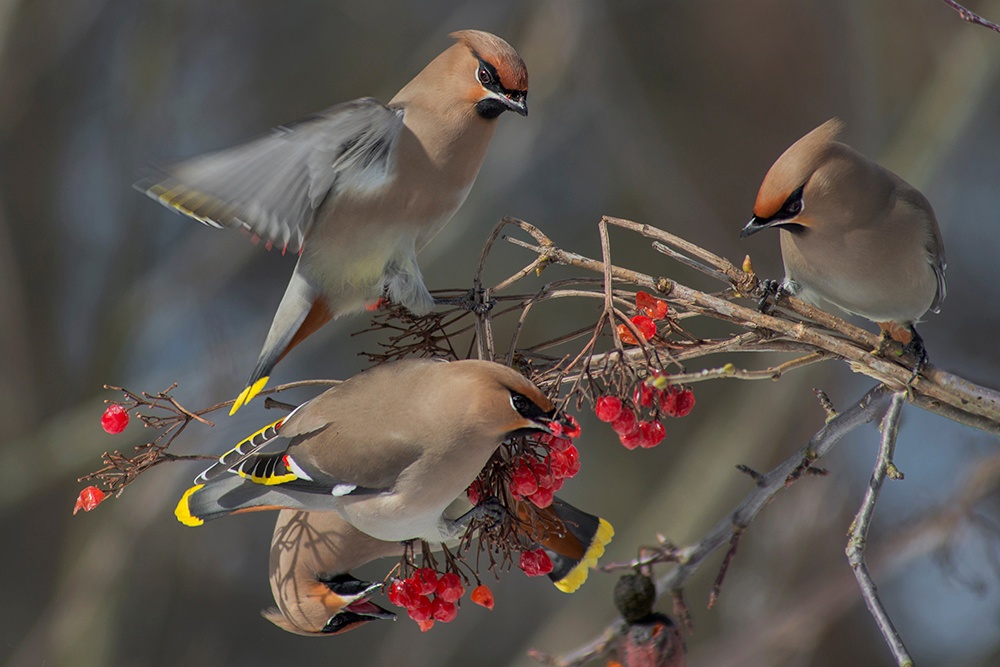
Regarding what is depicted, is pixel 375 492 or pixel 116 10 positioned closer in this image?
pixel 375 492

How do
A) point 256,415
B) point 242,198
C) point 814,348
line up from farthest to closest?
point 256,415
point 242,198
point 814,348

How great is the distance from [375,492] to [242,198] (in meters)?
0.88

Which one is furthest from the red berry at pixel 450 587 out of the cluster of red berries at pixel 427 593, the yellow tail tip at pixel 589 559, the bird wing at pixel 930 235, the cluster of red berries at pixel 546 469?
the bird wing at pixel 930 235

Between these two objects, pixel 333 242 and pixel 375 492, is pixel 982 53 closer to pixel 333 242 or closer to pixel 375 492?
pixel 333 242

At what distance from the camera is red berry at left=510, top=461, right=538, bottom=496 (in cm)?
231

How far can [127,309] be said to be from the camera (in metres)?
6.65

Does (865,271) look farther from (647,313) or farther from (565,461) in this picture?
(565,461)

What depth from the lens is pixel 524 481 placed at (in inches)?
91.1

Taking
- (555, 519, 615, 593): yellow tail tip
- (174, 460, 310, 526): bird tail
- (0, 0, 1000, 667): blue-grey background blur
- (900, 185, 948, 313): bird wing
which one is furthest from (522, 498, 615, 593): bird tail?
(0, 0, 1000, 667): blue-grey background blur

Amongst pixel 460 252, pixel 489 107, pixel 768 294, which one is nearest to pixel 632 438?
pixel 768 294

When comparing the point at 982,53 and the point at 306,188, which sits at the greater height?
the point at 982,53

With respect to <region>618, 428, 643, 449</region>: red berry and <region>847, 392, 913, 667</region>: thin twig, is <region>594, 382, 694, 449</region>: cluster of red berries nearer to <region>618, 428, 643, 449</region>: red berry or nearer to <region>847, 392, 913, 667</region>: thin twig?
<region>618, 428, 643, 449</region>: red berry

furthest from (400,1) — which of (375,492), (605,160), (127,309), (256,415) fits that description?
(375,492)

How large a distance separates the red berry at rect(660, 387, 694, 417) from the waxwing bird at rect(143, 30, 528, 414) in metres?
0.81
